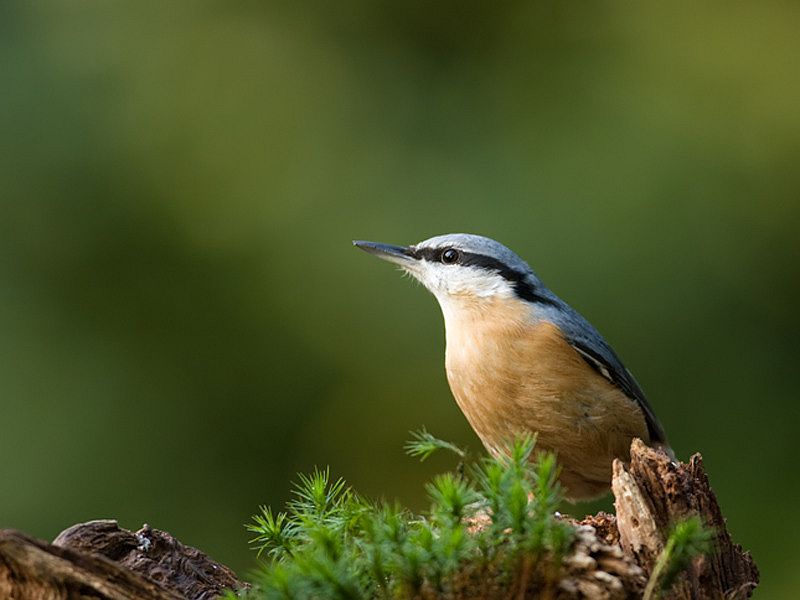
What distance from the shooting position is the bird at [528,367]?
3.67 meters

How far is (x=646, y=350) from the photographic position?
4414 millimetres

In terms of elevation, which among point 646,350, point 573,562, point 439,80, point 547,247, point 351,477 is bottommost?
point 351,477

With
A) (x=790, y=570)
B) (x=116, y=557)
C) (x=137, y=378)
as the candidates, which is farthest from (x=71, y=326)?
(x=790, y=570)

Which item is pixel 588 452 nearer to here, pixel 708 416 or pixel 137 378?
pixel 708 416

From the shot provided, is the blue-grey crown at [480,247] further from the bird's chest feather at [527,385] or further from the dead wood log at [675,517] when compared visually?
the dead wood log at [675,517]

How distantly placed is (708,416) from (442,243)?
4.04 ft

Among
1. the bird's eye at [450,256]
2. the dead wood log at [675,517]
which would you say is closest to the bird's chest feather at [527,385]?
the bird's eye at [450,256]

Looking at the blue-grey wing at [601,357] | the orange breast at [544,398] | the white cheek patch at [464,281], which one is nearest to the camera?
the orange breast at [544,398]

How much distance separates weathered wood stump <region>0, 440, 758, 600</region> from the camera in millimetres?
2016

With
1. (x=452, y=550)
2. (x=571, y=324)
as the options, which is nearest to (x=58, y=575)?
(x=452, y=550)

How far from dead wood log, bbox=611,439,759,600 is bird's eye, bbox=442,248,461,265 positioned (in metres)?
1.74

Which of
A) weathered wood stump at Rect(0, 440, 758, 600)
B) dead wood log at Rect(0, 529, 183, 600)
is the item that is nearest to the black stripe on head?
weathered wood stump at Rect(0, 440, 758, 600)

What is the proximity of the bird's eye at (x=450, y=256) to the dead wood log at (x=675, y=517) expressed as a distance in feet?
5.72

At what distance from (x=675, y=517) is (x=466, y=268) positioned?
190cm
